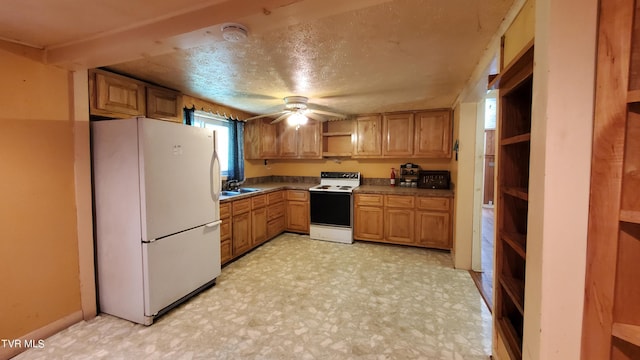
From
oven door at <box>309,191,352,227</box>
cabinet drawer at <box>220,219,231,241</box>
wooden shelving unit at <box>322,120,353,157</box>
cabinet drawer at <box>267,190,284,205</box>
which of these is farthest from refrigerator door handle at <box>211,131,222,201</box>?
wooden shelving unit at <box>322,120,353,157</box>

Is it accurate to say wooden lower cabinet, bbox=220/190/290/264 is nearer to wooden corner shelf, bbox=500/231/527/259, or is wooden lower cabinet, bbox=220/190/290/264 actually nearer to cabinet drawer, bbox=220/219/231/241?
cabinet drawer, bbox=220/219/231/241

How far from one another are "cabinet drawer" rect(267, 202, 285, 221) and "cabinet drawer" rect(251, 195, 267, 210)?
0.18 meters

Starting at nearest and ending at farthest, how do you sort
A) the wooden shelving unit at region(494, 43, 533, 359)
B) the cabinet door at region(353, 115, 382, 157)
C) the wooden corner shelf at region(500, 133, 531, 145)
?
the wooden corner shelf at region(500, 133, 531, 145) < the wooden shelving unit at region(494, 43, 533, 359) < the cabinet door at region(353, 115, 382, 157)

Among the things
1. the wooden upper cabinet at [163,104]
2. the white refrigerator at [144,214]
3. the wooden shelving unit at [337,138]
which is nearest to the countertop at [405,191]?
the wooden shelving unit at [337,138]

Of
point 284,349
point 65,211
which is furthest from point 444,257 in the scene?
point 65,211

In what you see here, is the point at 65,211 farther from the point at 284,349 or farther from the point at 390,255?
the point at 390,255

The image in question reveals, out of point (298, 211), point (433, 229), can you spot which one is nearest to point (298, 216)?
point (298, 211)

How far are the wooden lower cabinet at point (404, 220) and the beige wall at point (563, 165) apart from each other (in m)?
2.82

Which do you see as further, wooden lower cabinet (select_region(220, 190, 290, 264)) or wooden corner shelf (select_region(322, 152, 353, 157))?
wooden corner shelf (select_region(322, 152, 353, 157))

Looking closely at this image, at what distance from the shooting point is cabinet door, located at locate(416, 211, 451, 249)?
3.62m

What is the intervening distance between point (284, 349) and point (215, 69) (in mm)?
2314

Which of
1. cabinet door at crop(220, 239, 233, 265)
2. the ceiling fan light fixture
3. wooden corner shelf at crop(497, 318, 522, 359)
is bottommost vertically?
cabinet door at crop(220, 239, 233, 265)

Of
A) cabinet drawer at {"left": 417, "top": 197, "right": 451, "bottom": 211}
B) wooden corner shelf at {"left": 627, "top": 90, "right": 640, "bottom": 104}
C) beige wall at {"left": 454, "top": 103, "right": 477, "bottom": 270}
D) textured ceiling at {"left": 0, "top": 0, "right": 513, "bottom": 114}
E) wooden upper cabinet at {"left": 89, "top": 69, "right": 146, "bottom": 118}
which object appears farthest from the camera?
cabinet drawer at {"left": 417, "top": 197, "right": 451, "bottom": 211}

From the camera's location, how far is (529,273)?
1.06 metres
